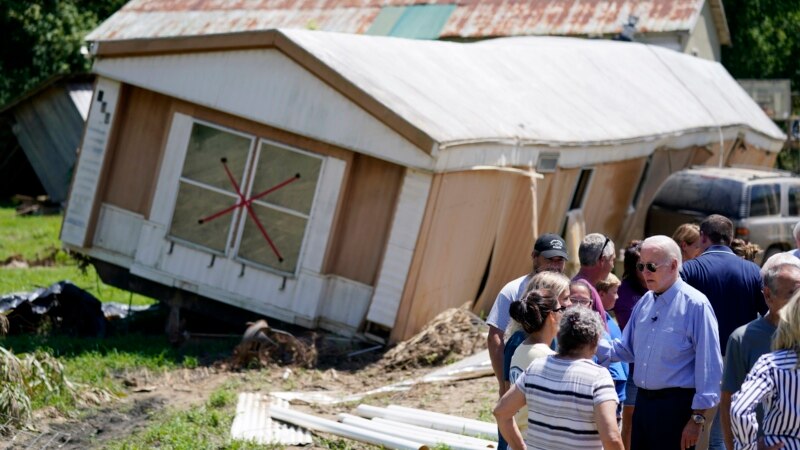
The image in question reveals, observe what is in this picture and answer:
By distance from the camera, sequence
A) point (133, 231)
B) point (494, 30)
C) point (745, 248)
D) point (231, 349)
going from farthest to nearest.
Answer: point (494, 30) < point (133, 231) < point (231, 349) < point (745, 248)

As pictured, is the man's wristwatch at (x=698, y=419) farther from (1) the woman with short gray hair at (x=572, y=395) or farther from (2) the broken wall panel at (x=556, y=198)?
(2) the broken wall panel at (x=556, y=198)

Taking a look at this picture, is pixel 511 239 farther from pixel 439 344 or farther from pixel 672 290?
pixel 672 290

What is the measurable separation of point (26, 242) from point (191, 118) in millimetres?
9052

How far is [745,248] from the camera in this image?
849 centimetres

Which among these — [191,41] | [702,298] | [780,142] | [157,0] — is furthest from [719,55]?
[702,298]

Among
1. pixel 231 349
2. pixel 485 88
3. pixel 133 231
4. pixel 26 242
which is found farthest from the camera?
pixel 26 242

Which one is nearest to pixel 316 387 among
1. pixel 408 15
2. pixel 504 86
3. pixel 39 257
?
pixel 504 86

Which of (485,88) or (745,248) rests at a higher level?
(485,88)

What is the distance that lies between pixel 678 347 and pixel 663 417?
0.40 meters

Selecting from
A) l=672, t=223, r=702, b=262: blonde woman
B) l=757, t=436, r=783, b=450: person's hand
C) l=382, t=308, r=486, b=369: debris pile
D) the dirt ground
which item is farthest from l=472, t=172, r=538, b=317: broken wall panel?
l=757, t=436, r=783, b=450: person's hand

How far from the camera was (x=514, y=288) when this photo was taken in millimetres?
7230

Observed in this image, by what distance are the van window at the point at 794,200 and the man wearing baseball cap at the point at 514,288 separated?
10.6 meters

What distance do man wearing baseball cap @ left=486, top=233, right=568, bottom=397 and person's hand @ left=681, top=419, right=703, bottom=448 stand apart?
1.26 m

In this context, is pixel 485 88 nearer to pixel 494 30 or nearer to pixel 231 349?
pixel 231 349
